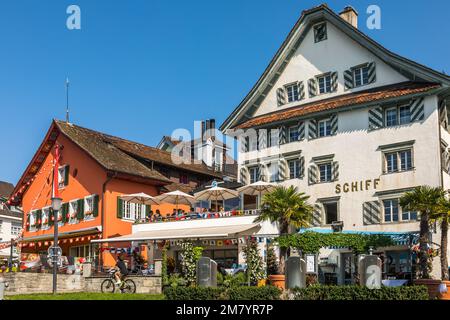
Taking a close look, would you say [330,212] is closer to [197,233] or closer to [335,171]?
[335,171]

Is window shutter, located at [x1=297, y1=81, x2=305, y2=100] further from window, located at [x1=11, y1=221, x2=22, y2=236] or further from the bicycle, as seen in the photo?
window, located at [x1=11, y1=221, x2=22, y2=236]

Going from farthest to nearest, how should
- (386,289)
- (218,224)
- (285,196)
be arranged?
(218,224) < (285,196) < (386,289)

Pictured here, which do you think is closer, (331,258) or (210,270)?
(210,270)

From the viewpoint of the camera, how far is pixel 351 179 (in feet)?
123

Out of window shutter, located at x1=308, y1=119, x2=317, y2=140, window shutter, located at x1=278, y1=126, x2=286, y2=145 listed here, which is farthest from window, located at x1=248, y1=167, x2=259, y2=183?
window shutter, located at x1=308, y1=119, x2=317, y2=140

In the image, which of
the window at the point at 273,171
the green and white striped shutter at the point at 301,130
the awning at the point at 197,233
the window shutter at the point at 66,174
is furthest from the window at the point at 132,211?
the green and white striped shutter at the point at 301,130

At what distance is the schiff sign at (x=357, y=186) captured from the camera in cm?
3656

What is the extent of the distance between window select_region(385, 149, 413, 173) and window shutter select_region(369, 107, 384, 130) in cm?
167

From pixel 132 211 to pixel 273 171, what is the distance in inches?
379

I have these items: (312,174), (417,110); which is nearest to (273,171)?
(312,174)

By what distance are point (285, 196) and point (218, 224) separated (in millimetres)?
8224

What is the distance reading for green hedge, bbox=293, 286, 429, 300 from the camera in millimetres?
20016
